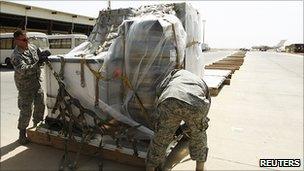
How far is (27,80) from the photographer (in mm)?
4594

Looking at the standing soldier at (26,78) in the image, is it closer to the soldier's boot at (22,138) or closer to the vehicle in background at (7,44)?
the soldier's boot at (22,138)

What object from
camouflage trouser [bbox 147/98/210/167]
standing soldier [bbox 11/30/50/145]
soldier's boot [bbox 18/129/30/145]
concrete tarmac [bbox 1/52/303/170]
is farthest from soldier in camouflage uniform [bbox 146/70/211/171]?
soldier's boot [bbox 18/129/30/145]

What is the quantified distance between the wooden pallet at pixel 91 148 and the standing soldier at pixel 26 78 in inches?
10.8

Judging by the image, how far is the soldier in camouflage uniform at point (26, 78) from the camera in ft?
14.8

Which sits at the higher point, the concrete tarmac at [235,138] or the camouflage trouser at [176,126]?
the camouflage trouser at [176,126]

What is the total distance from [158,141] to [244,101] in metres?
5.73

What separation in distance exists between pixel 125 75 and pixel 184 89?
3.88ft

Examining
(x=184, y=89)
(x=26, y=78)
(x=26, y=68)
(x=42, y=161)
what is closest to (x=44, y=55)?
(x=26, y=68)

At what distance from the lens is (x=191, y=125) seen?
10.4ft

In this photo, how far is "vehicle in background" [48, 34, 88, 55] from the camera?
77.5 ft

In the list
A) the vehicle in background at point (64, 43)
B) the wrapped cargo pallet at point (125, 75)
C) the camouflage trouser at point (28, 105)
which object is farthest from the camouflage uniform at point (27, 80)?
the vehicle in background at point (64, 43)

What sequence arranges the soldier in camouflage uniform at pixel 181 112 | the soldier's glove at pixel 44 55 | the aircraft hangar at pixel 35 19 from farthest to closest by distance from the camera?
the aircraft hangar at pixel 35 19 → the soldier's glove at pixel 44 55 → the soldier in camouflage uniform at pixel 181 112

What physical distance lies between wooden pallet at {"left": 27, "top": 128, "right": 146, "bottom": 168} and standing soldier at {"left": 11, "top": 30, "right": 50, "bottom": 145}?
0.27 m

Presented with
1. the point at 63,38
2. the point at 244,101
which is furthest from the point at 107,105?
the point at 63,38
